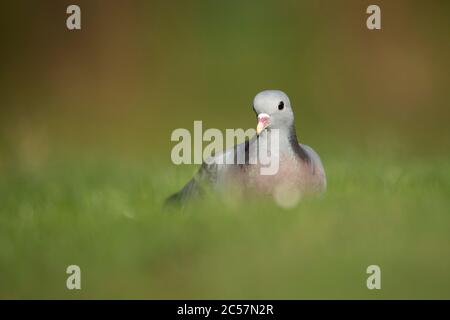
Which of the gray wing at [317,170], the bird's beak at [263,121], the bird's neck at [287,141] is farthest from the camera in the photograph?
the gray wing at [317,170]

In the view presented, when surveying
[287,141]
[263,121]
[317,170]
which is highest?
[263,121]

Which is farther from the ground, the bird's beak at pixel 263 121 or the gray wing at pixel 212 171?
the bird's beak at pixel 263 121

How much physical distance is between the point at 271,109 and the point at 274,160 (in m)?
0.36

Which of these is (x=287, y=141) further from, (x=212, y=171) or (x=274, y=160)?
(x=212, y=171)

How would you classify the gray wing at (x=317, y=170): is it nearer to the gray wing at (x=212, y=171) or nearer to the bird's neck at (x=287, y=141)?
the bird's neck at (x=287, y=141)

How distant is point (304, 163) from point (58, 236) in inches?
70.0

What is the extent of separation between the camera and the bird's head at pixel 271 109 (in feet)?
18.7

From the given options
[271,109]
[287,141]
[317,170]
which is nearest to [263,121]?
[271,109]

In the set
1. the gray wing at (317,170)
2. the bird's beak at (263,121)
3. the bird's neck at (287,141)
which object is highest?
the bird's beak at (263,121)

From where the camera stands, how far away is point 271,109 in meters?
5.71

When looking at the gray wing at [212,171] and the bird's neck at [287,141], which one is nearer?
the bird's neck at [287,141]

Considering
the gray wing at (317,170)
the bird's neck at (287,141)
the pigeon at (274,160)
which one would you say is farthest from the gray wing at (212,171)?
the gray wing at (317,170)

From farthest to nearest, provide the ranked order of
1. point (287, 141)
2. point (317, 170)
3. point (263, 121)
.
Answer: point (317, 170), point (287, 141), point (263, 121)

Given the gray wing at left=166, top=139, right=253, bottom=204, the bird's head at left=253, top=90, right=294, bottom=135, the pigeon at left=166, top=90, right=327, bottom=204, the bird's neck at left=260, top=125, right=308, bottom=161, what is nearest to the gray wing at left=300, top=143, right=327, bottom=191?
the pigeon at left=166, top=90, right=327, bottom=204
